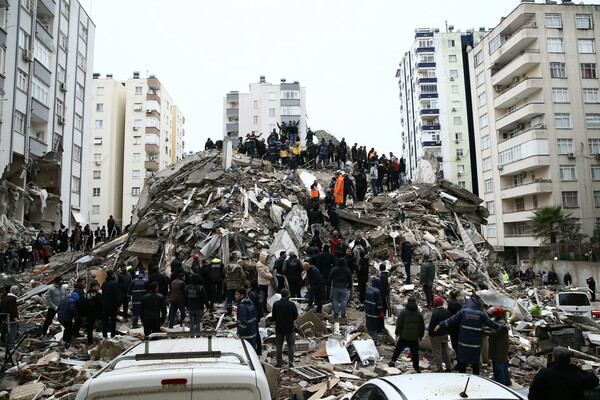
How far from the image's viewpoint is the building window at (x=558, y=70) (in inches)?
Result: 1483

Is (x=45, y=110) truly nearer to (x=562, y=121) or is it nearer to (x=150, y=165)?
(x=150, y=165)

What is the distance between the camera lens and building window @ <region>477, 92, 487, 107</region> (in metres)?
44.3

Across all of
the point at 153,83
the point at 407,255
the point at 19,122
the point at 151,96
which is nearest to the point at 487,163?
the point at 407,255

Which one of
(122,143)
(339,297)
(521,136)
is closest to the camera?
(339,297)

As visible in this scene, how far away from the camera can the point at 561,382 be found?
14.3 ft

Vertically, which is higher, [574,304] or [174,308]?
[174,308]

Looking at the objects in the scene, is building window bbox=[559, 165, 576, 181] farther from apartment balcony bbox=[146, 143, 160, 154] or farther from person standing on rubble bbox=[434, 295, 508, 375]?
apartment balcony bbox=[146, 143, 160, 154]

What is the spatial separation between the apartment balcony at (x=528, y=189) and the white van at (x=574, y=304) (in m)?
25.7

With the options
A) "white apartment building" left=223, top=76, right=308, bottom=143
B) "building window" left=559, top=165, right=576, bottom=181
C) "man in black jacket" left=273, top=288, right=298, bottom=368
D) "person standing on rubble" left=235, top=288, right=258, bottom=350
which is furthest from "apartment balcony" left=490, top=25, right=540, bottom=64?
"person standing on rubble" left=235, top=288, right=258, bottom=350

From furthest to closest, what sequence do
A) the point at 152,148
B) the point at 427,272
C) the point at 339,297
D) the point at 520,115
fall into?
the point at 152,148
the point at 520,115
the point at 427,272
the point at 339,297

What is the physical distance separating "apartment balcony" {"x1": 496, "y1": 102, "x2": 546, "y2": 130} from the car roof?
40.2m

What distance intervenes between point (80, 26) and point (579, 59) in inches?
1767

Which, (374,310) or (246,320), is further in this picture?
(374,310)

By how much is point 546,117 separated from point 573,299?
28.2 metres
